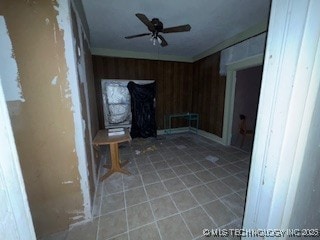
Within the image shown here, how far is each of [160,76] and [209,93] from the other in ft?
5.39

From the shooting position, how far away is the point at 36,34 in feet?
3.59

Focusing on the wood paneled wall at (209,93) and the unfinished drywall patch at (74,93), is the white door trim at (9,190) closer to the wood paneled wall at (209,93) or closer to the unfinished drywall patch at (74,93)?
the unfinished drywall patch at (74,93)

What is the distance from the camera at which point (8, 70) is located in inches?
41.8

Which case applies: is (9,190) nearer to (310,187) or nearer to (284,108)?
(284,108)

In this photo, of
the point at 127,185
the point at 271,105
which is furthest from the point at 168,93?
the point at 271,105

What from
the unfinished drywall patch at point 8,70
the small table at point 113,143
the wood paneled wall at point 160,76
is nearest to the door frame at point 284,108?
the unfinished drywall patch at point 8,70

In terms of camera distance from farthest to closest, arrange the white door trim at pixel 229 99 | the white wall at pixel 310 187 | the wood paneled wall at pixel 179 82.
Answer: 1. the wood paneled wall at pixel 179 82
2. the white door trim at pixel 229 99
3. the white wall at pixel 310 187

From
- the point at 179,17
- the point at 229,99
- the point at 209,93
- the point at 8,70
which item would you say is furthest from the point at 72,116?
the point at 209,93

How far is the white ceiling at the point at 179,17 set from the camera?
203cm

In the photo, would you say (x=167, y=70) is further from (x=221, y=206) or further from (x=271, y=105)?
(x=271, y=105)

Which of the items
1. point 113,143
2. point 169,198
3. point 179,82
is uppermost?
point 179,82

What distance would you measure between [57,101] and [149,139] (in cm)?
314

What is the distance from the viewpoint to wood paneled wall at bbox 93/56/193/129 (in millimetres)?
3986

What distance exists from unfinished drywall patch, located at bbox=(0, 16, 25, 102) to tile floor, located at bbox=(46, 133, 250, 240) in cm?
136
